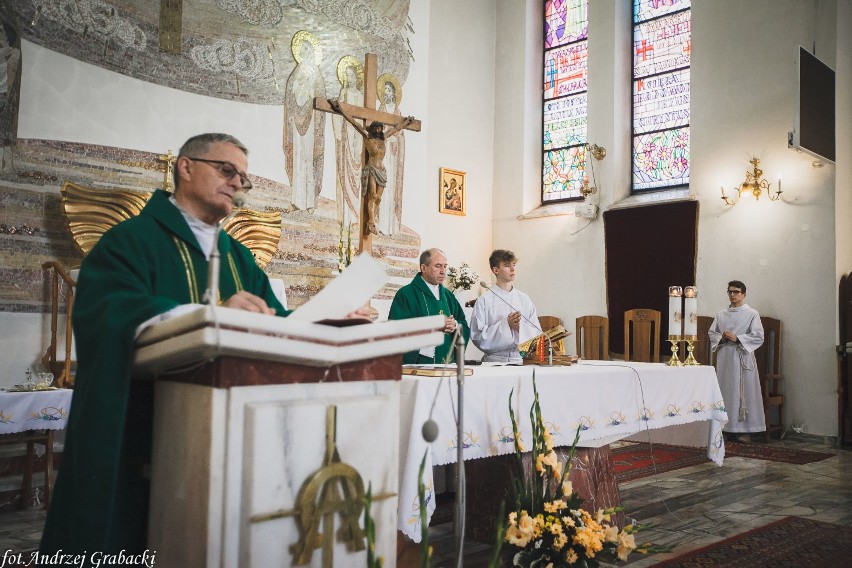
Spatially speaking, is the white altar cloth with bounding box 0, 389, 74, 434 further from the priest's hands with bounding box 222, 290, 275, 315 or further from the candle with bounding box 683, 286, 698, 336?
the candle with bounding box 683, 286, 698, 336

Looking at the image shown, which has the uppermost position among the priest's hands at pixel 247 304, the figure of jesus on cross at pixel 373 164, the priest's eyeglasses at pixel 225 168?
the figure of jesus on cross at pixel 373 164

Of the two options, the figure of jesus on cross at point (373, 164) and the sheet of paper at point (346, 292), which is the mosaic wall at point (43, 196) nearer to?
the figure of jesus on cross at point (373, 164)

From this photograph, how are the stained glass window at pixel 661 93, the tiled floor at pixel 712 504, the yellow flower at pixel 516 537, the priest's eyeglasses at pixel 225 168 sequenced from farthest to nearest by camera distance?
the stained glass window at pixel 661 93
the tiled floor at pixel 712 504
the yellow flower at pixel 516 537
the priest's eyeglasses at pixel 225 168

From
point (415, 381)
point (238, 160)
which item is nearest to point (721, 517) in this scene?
point (415, 381)

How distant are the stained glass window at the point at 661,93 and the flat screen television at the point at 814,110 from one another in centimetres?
206

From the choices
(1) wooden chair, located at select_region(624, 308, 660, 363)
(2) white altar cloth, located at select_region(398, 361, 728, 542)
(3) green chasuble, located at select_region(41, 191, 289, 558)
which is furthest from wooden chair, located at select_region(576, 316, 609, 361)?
(3) green chasuble, located at select_region(41, 191, 289, 558)

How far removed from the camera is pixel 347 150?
30.2 feet

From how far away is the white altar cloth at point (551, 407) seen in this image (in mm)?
2977

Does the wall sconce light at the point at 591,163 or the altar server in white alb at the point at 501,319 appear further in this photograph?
the wall sconce light at the point at 591,163

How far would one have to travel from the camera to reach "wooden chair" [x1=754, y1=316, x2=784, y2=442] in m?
8.13

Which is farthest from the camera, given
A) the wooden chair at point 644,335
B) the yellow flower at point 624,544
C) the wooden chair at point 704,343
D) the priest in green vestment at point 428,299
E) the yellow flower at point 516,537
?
the wooden chair at point 644,335

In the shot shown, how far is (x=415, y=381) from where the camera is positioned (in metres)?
3.00

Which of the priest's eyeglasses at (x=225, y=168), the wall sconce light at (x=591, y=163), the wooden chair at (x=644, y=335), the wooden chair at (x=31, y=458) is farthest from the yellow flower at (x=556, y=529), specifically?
the wall sconce light at (x=591, y=163)

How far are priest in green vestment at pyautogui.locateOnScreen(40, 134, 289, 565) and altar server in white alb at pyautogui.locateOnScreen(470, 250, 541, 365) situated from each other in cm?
320
